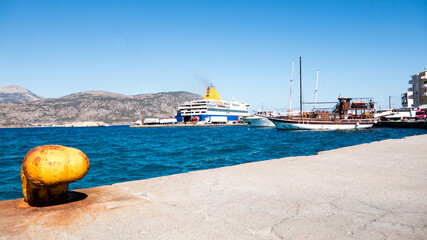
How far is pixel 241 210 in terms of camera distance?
2936mm

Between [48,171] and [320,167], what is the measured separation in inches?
193

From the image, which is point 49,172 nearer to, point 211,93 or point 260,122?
point 260,122

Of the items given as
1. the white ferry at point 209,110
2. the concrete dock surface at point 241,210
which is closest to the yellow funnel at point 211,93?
the white ferry at point 209,110

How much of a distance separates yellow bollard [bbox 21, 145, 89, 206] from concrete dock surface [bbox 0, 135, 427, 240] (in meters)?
0.20

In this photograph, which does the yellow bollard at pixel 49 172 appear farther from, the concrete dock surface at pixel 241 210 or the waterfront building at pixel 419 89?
the waterfront building at pixel 419 89

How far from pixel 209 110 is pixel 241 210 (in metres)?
91.9

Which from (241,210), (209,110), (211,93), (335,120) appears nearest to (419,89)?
(335,120)

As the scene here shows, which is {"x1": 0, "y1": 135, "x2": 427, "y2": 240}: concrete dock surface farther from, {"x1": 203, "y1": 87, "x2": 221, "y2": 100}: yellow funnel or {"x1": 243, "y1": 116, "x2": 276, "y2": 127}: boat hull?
{"x1": 203, "y1": 87, "x2": 221, "y2": 100}: yellow funnel

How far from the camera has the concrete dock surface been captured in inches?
92.2

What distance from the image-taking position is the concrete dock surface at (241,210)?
234cm

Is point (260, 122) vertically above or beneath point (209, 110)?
beneath

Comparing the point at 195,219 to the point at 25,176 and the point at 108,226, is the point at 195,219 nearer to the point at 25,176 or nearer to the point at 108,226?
the point at 108,226

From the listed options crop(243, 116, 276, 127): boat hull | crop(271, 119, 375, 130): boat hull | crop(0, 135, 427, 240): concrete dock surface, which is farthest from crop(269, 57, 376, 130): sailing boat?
crop(0, 135, 427, 240): concrete dock surface

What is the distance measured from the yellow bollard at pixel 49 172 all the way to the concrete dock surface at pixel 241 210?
0.20 meters
